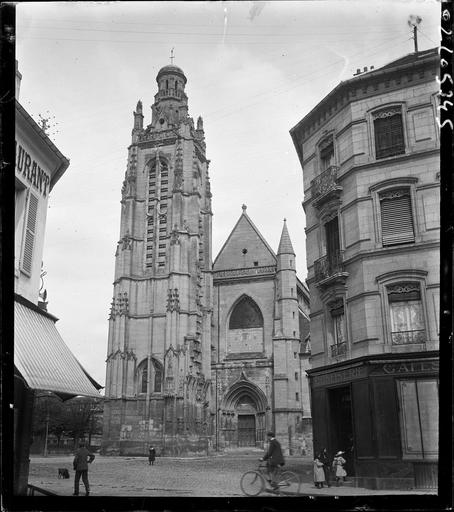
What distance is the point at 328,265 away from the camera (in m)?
18.6

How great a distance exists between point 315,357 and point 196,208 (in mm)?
33865

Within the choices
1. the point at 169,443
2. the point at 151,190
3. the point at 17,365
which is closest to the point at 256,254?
the point at 151,190

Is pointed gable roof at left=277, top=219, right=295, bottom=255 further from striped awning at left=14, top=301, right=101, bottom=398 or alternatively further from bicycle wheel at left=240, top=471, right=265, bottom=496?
bicycle wheel at left=240, top=471, right=265, bottom=496

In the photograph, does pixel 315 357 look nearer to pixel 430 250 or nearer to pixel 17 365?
pixel 430 250

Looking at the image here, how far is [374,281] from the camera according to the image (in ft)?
54.9

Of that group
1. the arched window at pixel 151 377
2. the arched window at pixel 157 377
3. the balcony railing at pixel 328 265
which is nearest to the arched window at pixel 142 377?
the arched window at pixel 151 377

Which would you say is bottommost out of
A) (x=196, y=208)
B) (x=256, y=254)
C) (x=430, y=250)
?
(x=430, y=250)

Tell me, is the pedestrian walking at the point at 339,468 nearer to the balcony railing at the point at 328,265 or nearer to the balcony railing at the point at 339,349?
the balcony railing at the point at 339,349

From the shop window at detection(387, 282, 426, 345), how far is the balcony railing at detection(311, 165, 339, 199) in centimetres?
423

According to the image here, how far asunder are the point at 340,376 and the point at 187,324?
30.9 meters

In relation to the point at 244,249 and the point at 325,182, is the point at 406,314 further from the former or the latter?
the point at 244,249

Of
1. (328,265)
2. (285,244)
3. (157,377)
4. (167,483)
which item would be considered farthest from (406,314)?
(285,244)

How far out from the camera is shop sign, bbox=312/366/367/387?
16109 mm

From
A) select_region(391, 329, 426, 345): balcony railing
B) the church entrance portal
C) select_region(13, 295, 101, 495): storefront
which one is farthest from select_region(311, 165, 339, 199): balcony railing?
the church entrance portal
